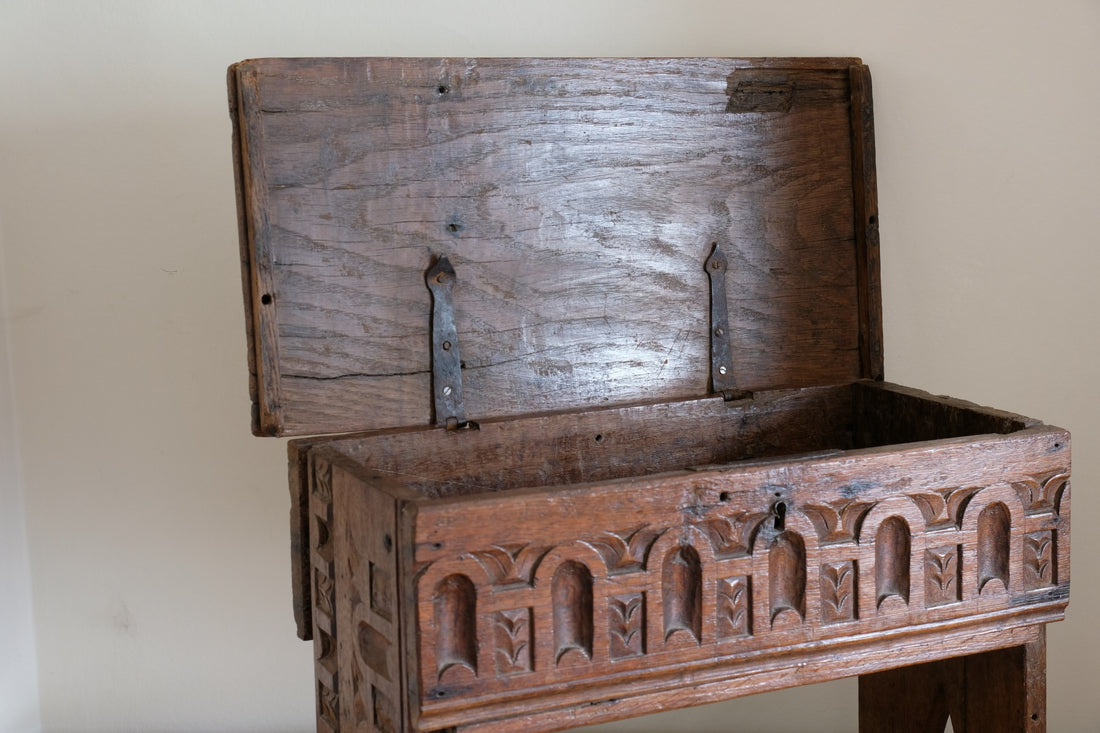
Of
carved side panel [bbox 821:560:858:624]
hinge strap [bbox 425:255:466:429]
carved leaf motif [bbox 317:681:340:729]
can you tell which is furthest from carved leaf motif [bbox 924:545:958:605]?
carved leaf motif [bbox 317:681:340:729]

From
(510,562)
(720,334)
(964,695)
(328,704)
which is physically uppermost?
(720,334)

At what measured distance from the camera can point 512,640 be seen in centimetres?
135

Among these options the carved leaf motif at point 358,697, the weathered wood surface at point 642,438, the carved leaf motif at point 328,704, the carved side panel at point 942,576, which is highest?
the weathered wood surface at point 642,438

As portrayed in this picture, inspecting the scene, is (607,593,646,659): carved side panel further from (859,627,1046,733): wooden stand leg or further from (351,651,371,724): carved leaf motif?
(859,627,1046,733): wooden stand leg

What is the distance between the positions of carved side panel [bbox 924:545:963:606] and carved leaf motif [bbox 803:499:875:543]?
12 centimetres

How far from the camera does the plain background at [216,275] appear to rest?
2.01m

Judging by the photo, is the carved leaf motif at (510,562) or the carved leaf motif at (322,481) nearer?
the carved leaf motif at (510,562)

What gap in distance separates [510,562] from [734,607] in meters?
0.30

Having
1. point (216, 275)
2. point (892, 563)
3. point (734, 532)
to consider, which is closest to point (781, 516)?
point (734, 532)

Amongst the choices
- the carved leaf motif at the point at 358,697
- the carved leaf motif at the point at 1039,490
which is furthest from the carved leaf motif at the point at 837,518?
the carved leaf motif at the point at 358,697

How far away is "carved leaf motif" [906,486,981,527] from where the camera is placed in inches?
60.6

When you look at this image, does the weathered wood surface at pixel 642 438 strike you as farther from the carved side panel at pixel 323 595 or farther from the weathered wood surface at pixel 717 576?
the weathered wood surface at pixel 717 576

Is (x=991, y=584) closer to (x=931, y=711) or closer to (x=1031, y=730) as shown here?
(x=1031, y=730)

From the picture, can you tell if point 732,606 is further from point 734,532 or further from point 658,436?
point 658,436
